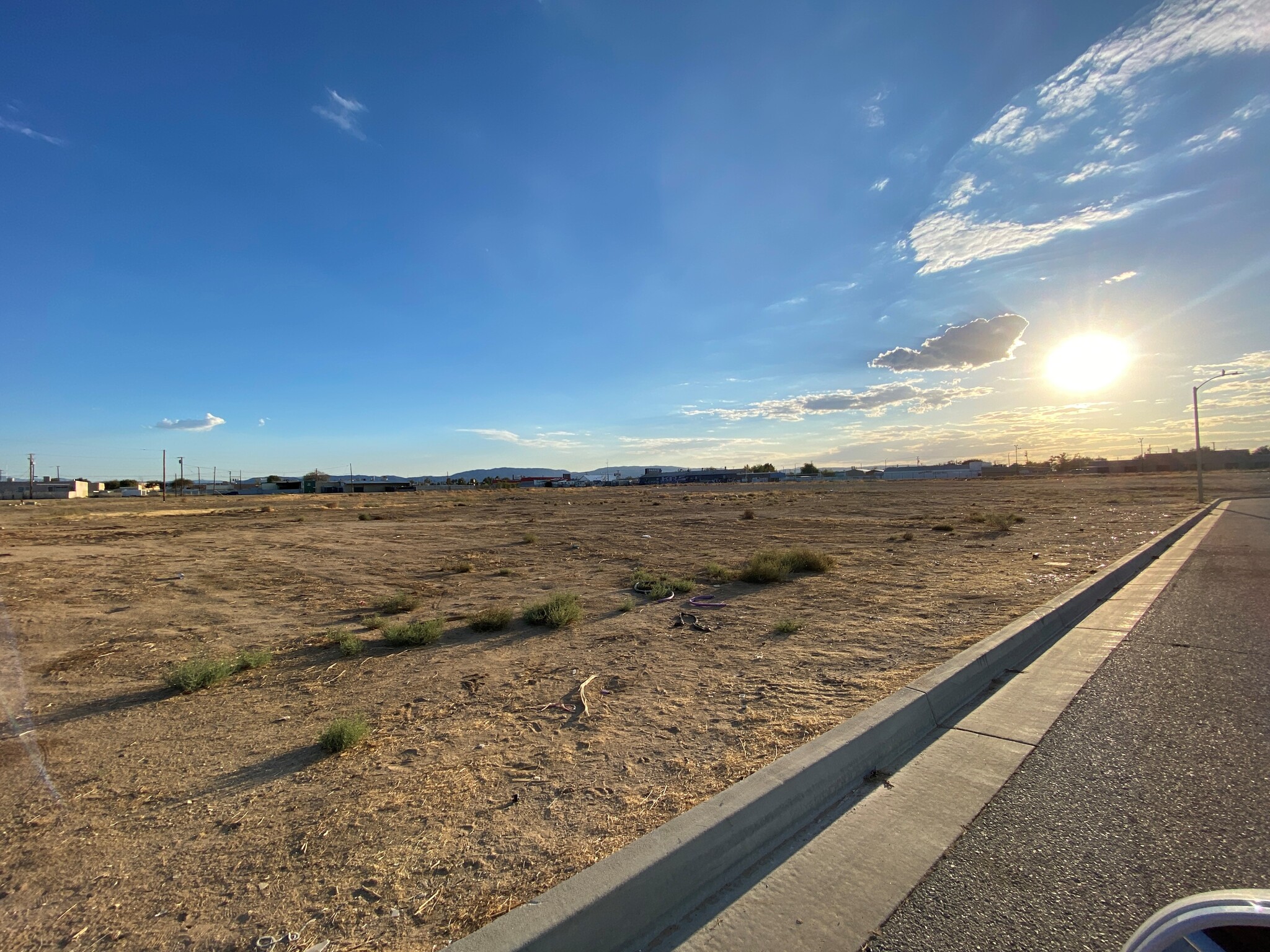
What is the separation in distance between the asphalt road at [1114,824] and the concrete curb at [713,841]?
30.3 inches

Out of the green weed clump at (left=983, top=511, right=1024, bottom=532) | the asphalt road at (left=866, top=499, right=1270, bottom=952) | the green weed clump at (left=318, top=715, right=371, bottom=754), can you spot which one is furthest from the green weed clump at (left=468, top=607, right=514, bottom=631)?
the green weed clump at (left=983, top=511, right=1024, bottom=532)

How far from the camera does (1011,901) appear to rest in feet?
9.72

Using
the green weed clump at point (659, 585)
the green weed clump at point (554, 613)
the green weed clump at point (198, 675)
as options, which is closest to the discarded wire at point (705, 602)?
the green weed clump at point (659, 585)

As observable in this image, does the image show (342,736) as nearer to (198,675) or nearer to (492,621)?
(198,675)

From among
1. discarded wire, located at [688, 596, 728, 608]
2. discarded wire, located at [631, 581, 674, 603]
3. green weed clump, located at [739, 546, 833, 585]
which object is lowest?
discarded wire, located at [688, 596, 728, 608]

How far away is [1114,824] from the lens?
358cm

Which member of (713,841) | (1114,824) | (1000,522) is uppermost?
(1000,522)

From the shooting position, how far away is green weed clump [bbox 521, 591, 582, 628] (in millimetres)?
8875

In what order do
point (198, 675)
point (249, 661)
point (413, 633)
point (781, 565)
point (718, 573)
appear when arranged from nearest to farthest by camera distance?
1. point (198, 675)
2. point (249, 661)
3. point (413, 633)
4. point (718, 573)
5. point (781, 565)

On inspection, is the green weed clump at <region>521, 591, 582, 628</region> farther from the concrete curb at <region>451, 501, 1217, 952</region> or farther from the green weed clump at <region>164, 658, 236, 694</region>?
the concrete curb at <region>451, 501, 1217, 952</region>

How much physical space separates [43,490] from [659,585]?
162 meters

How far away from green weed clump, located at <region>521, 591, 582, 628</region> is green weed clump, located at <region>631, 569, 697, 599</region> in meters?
1.91

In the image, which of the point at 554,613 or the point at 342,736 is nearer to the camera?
the point at 342,736

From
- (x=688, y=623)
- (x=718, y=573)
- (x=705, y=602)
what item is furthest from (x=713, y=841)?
(x=718, y=573)
